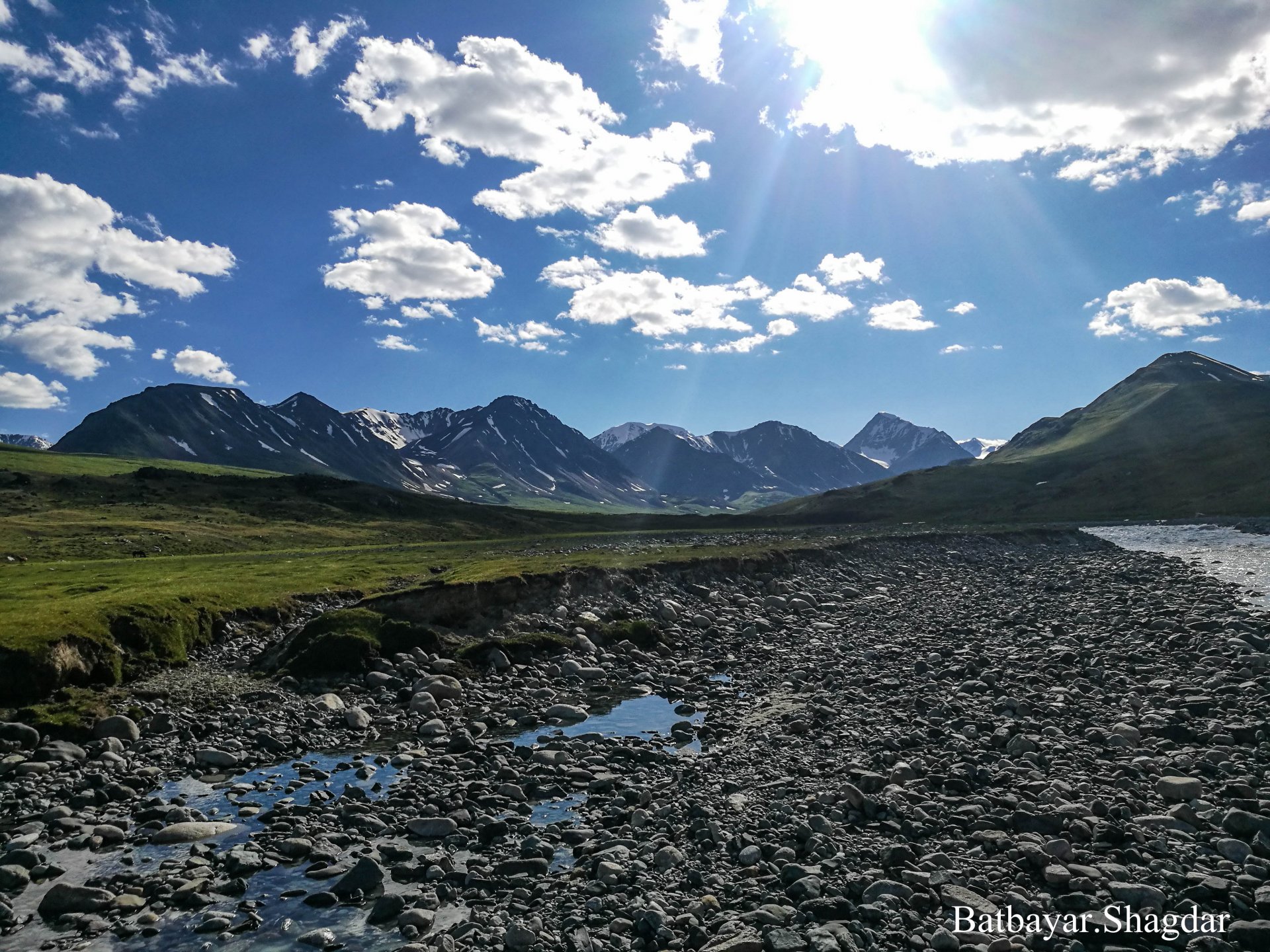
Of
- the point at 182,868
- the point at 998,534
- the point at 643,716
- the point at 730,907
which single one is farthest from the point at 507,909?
the point at 998,534

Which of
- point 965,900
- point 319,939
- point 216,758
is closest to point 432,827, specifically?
point 319,939

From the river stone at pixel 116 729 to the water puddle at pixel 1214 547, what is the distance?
4910cm

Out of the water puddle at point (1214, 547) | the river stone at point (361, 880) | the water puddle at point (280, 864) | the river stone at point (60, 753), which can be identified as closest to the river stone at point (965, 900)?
the water puddle at point (280, 864)

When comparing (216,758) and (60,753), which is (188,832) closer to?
(216,758)

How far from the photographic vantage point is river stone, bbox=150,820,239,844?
14.6 metres

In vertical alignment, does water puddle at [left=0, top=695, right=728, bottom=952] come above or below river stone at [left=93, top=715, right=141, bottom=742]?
below

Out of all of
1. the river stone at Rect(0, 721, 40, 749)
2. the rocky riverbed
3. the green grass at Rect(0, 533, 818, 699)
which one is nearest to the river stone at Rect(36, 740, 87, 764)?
the rocky riverbed

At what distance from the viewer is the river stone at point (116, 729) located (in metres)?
20.4

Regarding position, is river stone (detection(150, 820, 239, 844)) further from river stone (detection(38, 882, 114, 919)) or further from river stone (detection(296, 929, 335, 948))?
river stone (detection(296, 929, 335, 948))

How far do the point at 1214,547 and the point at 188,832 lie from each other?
295 ft

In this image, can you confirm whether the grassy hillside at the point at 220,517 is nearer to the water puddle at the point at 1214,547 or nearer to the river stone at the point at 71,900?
the river stone at the point at 71,900

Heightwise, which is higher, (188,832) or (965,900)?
(965,900)

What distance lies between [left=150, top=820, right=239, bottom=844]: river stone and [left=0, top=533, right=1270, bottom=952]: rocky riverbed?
0.21 feet

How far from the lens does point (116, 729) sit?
20562mm
